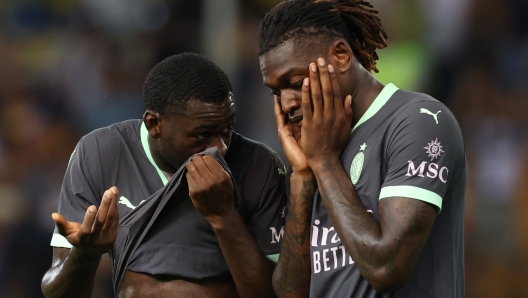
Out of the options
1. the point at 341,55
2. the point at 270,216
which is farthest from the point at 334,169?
the point at 270,216

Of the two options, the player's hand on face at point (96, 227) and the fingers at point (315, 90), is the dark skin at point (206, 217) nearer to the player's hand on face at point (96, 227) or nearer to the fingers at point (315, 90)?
the player's hand on face at point (96, 227)

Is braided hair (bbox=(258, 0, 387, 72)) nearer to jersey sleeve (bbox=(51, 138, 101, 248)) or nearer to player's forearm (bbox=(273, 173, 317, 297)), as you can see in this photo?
player's forearm (bbox=(273, 173, 317, 297))

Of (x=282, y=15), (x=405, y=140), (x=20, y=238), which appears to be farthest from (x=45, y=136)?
(x=405, y=140)

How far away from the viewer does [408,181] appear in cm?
271

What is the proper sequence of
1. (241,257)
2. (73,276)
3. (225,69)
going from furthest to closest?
(225,69)
(73,276)
(241,257)

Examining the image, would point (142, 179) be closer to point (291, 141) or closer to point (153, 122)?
point (153, 122)

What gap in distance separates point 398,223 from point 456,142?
1.26 ft

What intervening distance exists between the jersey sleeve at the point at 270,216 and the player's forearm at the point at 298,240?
1.07 feet

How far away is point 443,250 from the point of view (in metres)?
2.86

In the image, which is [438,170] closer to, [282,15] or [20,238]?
[282,15]

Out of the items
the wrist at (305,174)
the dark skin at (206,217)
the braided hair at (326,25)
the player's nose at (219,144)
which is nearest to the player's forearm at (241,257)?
the dark skin at (206,217)

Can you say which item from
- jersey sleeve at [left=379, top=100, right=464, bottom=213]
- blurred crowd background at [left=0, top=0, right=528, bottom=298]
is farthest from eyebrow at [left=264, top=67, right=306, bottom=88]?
blurred crowd background at [left=0, top=0, right=528, bottom=298]

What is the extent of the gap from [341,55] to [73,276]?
5.03 ft

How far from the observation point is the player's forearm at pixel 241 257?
131 inches
